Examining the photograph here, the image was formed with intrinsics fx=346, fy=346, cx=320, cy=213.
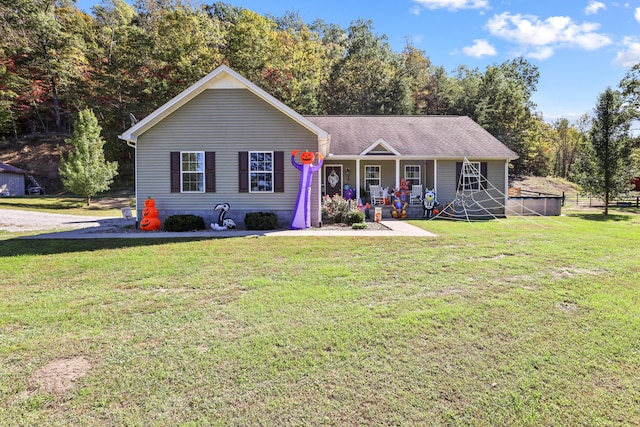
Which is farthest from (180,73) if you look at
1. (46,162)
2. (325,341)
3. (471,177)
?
(325,341)

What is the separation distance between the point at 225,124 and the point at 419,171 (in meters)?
10.2

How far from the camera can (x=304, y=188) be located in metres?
11.5

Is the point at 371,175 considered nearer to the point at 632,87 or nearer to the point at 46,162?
the point at 632,87

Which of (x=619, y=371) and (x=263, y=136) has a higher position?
(x=263, y=136)

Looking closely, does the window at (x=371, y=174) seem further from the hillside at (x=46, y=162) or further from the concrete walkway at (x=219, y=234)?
the hillside at (x=46, y=162)

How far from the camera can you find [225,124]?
38.9ft

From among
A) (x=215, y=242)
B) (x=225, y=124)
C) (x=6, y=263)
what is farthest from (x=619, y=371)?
(x=225, y=124)

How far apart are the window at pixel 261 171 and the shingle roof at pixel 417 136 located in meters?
5.05

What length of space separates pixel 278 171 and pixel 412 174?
8.40 metres

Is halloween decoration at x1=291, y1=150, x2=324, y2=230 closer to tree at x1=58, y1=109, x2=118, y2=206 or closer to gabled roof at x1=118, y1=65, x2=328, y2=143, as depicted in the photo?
gabled roof at x1=118, y1=65, x2=328, y2=143

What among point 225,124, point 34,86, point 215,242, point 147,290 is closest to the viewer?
point 147,290

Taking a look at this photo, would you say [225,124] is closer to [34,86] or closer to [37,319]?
[37,319]

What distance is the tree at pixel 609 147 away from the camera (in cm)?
1927

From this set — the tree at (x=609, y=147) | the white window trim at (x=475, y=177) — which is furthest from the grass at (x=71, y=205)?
the tree at (x=609, y=147)
